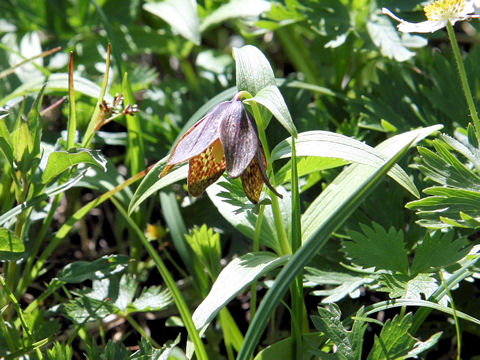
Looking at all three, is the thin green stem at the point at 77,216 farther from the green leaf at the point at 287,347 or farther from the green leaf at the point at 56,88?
the green leaf at the point at 287,347

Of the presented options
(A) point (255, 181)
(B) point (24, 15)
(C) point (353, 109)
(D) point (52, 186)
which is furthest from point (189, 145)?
(B) point (24, 15)

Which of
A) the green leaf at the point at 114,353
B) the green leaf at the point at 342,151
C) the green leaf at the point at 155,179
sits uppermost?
the green leaf at the point at 342,151

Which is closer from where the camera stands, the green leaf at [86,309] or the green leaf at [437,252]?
the green leaf at [437,252]

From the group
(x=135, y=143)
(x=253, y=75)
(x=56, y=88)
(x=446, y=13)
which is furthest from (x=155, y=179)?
(x=446, y=13)

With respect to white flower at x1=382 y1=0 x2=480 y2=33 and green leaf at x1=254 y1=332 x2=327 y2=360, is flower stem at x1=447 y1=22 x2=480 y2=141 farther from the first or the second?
green leaf at x1=254 y1=332 x2=327 y2=360

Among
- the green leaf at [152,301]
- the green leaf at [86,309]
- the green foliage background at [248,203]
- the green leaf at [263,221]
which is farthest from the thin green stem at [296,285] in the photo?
the green leaf at [86,309]

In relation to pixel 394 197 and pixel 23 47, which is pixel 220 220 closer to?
pixel 394 197
